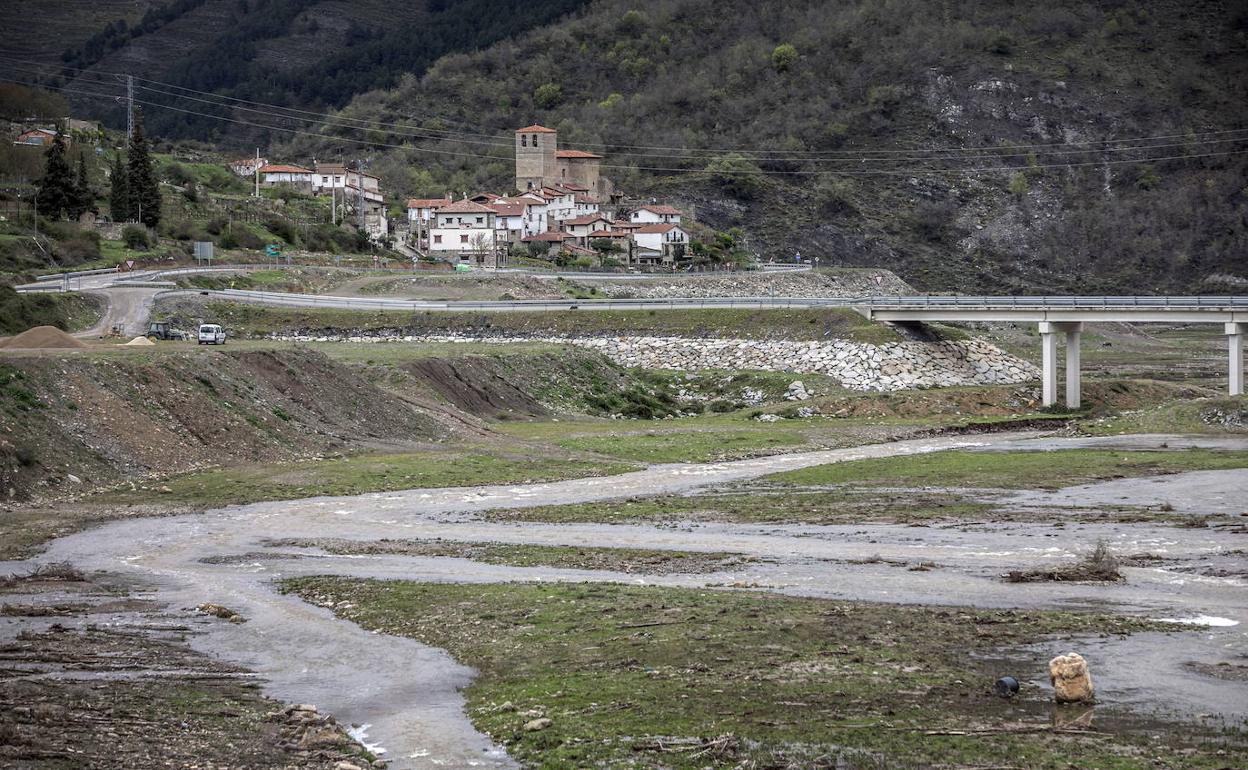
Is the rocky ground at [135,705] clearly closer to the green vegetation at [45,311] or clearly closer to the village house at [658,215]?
the green vegetation at [45,311]

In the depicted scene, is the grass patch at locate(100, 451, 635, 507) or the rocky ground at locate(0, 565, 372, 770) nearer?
the rocky ground at locate(0, 565, 372, 770)

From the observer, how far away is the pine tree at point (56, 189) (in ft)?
370

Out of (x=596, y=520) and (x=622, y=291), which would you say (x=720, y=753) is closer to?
(x=596, y=520)

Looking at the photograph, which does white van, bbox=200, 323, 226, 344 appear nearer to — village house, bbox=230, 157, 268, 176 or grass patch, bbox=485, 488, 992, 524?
grass patch, bbox=485, 488, 992, 524

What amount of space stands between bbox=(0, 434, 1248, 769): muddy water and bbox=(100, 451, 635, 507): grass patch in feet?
4.93

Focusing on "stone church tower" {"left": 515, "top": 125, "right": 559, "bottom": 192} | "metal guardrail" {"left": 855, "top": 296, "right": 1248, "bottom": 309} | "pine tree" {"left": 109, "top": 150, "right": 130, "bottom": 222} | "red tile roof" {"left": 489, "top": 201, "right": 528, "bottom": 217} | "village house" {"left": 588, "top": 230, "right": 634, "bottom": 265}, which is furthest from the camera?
"stone church tower" {"left": 515, "top": 125, "right": 559, "bottom": 192}

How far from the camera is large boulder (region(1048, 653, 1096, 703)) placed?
66.5ft

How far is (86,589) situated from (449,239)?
124457 millimetres

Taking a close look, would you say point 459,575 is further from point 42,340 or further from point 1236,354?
point 1236,354

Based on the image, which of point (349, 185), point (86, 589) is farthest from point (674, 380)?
point (349, 185)

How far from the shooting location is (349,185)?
6732 inches

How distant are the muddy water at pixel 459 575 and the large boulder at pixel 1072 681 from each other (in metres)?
0.88

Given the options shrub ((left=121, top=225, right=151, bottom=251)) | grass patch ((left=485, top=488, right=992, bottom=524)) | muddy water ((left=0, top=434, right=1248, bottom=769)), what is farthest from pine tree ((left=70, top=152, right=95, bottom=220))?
grass patch ((left=485, top=488, right=992, bottom=524))

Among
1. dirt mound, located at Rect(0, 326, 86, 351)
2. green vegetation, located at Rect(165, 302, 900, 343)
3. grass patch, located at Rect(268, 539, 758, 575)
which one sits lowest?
grass patch, located at Rect(268, 539, 758, 575)
